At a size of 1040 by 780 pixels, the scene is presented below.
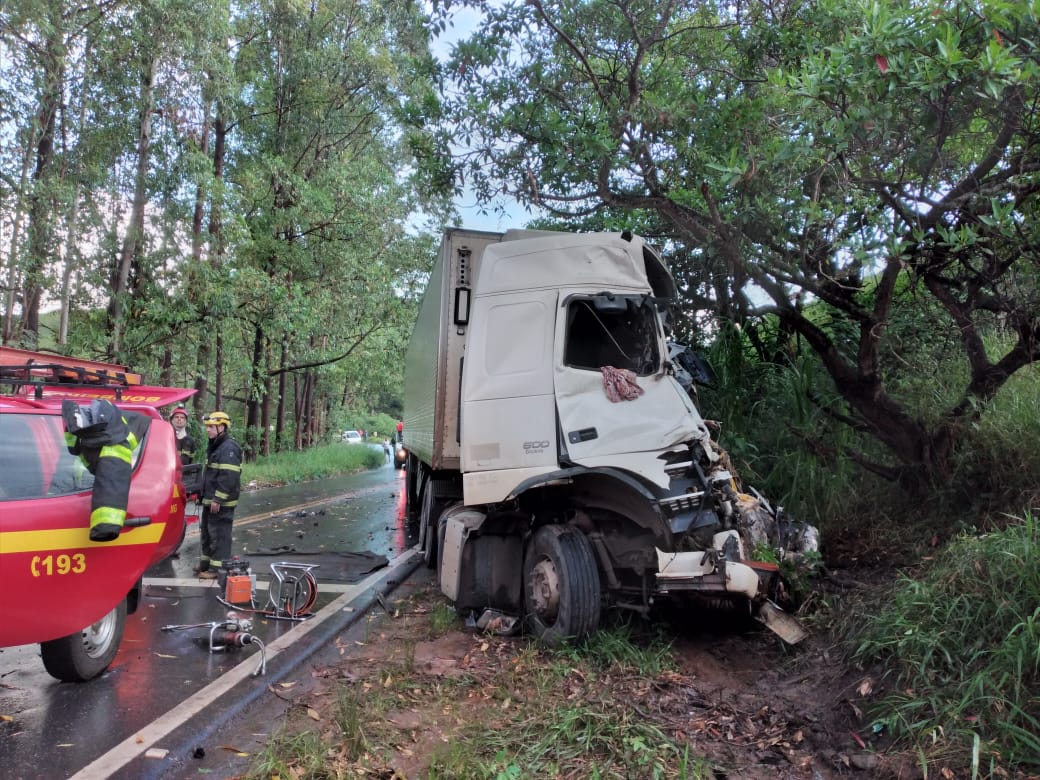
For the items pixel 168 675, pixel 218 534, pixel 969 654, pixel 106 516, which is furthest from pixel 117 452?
pixel 969 654

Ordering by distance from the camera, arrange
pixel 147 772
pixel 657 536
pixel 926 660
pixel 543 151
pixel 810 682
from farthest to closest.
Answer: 1. pixel 543 151
2. pixel 657 536
3. pixel 810 682
4. pixel 926 660
5. pixel 147 772

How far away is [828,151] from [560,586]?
12.3 feet

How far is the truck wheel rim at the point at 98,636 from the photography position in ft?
15.3

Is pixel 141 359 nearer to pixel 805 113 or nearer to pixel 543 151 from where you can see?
pixel 543 151

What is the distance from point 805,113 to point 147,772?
18.8 feet

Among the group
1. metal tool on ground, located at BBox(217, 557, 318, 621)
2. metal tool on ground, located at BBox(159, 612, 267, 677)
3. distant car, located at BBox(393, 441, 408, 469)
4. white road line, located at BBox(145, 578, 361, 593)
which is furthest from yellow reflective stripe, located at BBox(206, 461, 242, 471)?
distant car, located at BBox(393, 441, 408, 469)

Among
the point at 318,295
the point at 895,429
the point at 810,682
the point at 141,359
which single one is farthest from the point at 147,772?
the point at 318,295

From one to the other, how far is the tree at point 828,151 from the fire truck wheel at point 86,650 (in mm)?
5163

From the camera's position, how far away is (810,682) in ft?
14.9

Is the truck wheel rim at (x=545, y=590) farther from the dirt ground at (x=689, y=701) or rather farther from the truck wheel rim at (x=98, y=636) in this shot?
the truck wheel rim at (x=98, y=636)

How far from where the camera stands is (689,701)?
174 inches

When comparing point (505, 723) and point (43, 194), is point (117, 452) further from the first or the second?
point (43, 194)

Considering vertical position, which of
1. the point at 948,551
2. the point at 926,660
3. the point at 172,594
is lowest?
the point at 172,594

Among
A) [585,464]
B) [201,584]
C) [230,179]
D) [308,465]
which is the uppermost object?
[230,179]
